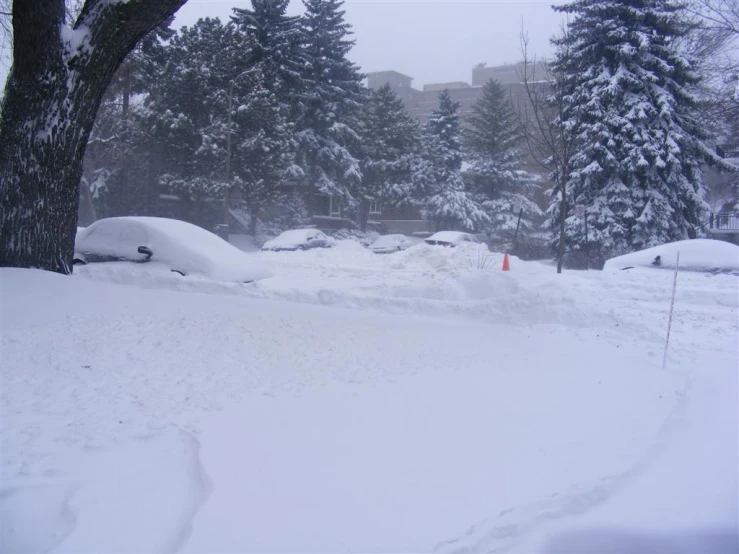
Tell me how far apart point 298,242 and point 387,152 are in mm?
22186

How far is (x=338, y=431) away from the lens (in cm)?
435

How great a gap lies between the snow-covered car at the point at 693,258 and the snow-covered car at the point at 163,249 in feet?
34.4

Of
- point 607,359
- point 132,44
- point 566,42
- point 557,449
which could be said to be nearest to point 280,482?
point 557,449

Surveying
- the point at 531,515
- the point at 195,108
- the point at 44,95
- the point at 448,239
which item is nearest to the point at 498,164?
the point at 448,239

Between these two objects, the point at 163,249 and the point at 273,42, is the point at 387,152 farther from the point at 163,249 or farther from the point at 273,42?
the point at 163,249

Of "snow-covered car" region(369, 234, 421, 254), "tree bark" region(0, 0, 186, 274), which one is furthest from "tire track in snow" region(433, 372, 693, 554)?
"snow-covered car" region(369, 234, 421, 254)

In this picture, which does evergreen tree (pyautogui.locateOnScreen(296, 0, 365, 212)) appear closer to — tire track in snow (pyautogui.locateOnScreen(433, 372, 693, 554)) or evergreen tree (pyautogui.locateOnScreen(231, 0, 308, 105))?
evergreen tree (pyautogui.locateOnScreen(231, 0, 308, 105))

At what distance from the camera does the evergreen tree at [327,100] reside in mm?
37406

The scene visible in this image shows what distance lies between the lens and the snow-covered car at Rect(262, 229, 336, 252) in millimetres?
23328

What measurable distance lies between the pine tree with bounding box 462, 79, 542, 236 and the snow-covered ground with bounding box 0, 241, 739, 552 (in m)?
35.6

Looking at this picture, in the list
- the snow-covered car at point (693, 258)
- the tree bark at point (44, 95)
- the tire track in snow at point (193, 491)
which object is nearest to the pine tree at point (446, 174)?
the snow-covered car at point (693, 258)

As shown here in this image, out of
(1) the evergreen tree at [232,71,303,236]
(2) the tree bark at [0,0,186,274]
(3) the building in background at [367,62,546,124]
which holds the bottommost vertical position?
(2) the tree bark at [0,0,186,274]

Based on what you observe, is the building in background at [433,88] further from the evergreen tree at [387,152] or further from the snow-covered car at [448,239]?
the snow-covered car at [448,239]

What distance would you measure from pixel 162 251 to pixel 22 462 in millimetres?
7388
